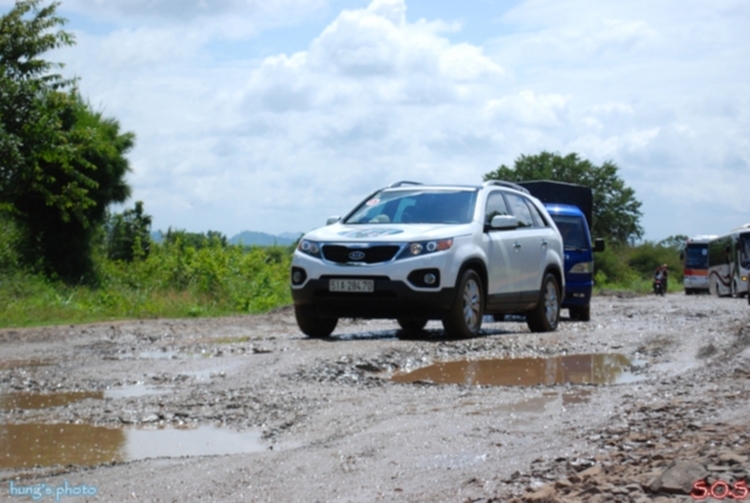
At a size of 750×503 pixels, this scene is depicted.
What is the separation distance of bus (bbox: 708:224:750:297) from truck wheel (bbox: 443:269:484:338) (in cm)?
2034

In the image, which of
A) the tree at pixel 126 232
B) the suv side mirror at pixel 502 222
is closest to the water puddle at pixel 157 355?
the suv side mirror at pixel 502 222

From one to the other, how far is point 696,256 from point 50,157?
34.8m

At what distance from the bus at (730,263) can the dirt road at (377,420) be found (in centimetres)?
2271

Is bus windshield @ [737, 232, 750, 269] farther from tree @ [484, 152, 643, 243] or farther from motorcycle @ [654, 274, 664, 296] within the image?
tree @ [484, 152, 643, 243]

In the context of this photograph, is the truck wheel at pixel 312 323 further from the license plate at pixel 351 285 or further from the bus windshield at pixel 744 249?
the bus windshield at pixel 744 249

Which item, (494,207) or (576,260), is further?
(576,260)

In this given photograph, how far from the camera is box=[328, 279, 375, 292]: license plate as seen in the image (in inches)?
411

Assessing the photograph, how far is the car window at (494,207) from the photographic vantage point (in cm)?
1177

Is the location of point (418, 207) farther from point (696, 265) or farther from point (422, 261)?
point (696, 265)

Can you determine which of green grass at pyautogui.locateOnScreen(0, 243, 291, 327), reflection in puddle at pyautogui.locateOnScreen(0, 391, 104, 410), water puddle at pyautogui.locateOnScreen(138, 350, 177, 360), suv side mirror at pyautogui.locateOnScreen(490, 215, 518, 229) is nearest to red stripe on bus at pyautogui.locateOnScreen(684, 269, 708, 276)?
green grass at pyautogui.locateOnScreen(0, 243, 291, 327)

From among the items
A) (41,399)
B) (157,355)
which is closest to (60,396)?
(41,399)

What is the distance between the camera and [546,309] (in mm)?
13039

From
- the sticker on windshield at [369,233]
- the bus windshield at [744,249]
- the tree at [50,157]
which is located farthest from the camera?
the bus windshield at [744,249]

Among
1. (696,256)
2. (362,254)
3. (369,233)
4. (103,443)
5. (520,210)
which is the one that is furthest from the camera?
(696,256)
